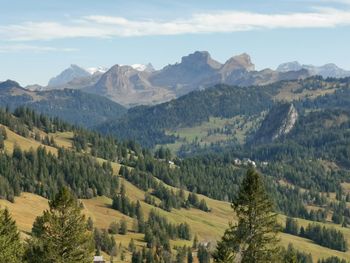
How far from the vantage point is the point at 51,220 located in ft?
158

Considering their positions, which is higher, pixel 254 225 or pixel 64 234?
pixel 254 225

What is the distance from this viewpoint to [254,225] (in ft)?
151

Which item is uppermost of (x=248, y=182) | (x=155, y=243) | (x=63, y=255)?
(x=248, y=182)

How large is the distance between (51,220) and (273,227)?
63.7ft

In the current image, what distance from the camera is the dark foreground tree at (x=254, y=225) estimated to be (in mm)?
45500

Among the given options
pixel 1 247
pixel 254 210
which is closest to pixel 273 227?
pixel 254 210

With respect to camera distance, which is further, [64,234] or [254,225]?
[64,234]

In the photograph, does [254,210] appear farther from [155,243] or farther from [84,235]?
[155,243]

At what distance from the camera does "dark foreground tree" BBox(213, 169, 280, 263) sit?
149 feet

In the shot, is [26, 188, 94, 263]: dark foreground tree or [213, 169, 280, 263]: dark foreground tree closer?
[213, 169, 280, 263]: dark foreground tree

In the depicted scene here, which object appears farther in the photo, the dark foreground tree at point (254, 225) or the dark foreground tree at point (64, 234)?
the dark foreground tree at point (64, 234)

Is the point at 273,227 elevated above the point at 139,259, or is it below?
above

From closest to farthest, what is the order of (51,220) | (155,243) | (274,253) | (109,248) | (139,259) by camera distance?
(274,253), (51,220), (139,259), (109,248), (155,243)

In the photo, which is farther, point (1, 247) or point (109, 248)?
point (109, 248)
